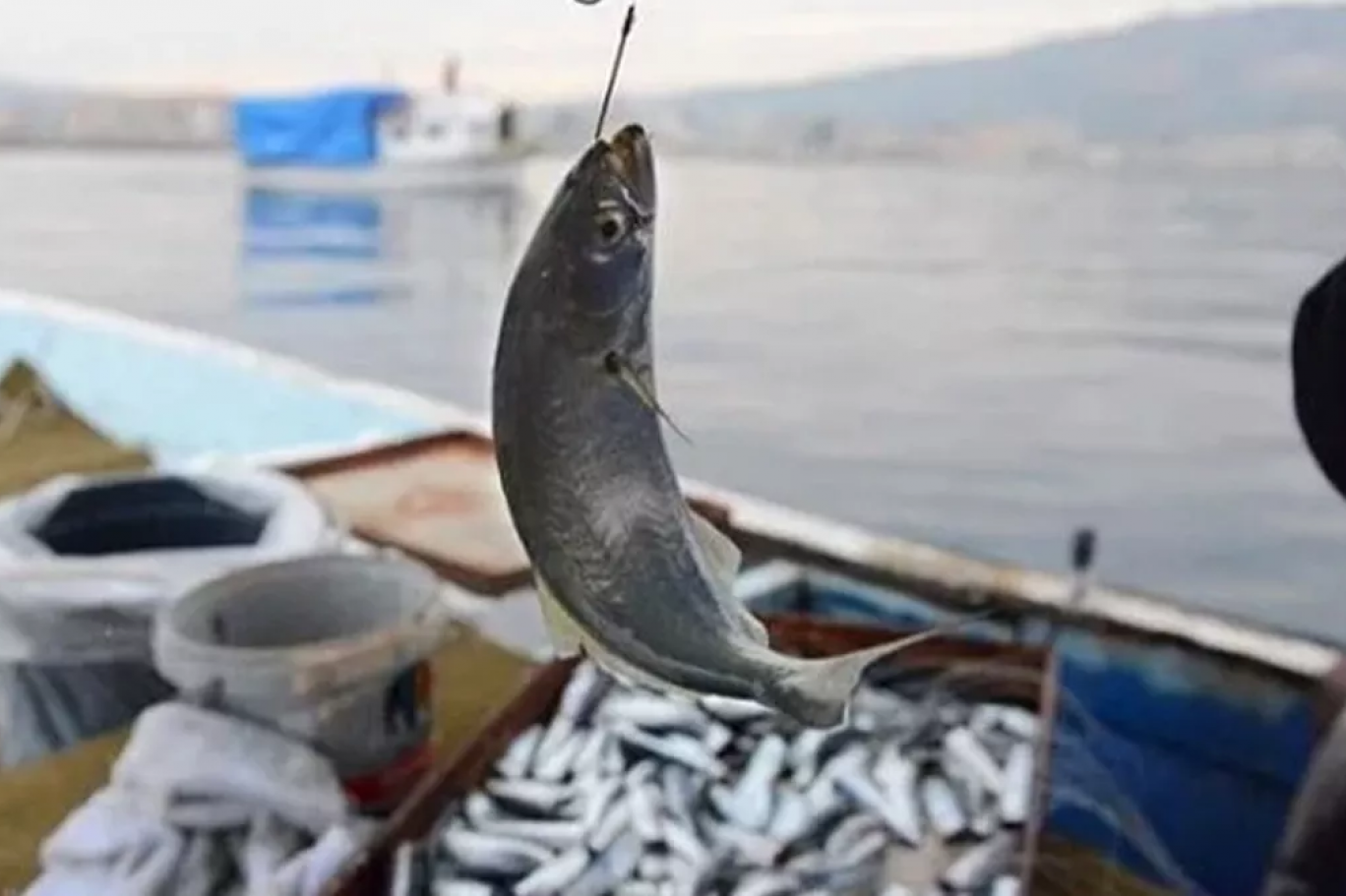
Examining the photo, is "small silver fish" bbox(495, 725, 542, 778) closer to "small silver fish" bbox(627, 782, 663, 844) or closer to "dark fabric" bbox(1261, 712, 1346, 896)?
"small silver fish" bbox(627, 782, 663, 844)

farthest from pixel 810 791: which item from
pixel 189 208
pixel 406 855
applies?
pixel 189 208

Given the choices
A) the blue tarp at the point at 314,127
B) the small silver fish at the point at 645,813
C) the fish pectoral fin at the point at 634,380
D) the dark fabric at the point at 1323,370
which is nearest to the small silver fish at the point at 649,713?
the small silver fish at the point at 645,813

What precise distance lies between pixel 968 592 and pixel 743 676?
5.55 ft

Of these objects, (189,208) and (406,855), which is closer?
(406,855)

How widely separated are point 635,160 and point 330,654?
125 centimetres

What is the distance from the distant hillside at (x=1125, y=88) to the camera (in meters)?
2.49

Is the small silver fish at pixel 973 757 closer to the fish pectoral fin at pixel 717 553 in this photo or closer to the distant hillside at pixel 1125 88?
the fish pectoral fin at pixel 717 553

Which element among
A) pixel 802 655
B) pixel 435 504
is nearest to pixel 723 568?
pixel 802 655

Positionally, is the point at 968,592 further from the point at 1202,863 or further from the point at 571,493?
the point at 571,493

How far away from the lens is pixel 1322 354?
1.01 m

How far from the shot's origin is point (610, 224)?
1.58 ft

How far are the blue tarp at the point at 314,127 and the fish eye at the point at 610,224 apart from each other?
12.4 ft

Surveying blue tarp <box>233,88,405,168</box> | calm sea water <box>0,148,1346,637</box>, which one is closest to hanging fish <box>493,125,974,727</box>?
calm sea water <box>0,148,1346,637</box>

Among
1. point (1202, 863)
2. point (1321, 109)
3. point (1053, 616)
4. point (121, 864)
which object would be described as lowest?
point (1202, 863)
